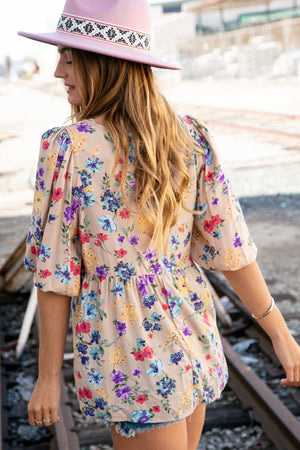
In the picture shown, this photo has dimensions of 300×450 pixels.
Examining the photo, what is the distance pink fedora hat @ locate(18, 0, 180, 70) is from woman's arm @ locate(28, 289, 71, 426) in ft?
2.33

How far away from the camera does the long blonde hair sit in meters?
1.77

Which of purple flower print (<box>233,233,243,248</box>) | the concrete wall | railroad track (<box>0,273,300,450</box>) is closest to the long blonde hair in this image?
purple flower print (<box>233,233,243,248</box>)

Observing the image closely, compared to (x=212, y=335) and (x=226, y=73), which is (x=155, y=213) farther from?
(x=226, y=73)

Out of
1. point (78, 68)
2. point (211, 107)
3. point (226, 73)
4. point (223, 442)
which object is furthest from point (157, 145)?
point (226, 73)

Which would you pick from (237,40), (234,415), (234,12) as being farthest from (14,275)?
(234,12)

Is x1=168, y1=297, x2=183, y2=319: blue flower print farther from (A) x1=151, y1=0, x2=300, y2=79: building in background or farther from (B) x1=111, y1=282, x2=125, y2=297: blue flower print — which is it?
(A) x1=151, y1=0, x2=300, y2=79: building in background

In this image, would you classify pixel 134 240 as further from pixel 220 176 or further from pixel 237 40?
pixel 237 40

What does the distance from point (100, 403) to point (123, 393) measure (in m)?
0.07

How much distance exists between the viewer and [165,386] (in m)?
1.81

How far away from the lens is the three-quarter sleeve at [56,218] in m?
1.75

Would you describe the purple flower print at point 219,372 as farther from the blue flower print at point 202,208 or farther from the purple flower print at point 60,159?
the purple flower print at point 60,159

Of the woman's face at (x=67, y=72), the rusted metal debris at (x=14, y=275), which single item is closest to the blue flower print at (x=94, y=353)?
the woman's face at (x=67, y=72)

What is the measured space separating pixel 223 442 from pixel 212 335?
1.92 m

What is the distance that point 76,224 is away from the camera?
5.94 feet
